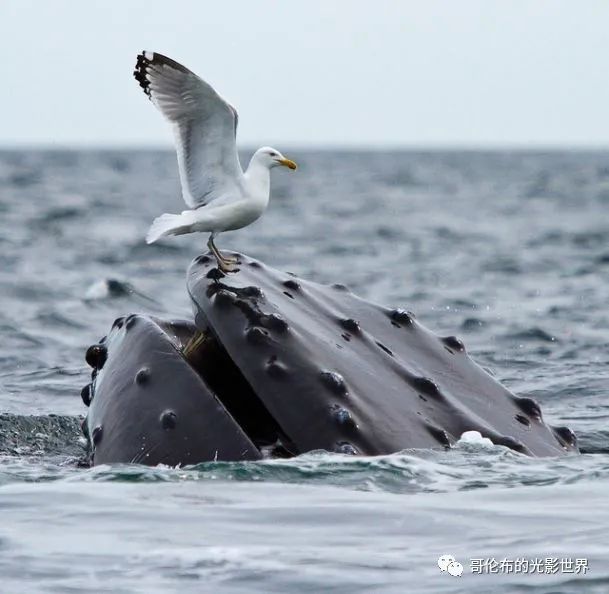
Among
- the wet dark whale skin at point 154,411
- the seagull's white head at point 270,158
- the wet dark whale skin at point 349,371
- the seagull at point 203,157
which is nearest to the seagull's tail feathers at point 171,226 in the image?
the seagull at point 203,157

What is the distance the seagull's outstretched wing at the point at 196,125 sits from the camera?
366 inches

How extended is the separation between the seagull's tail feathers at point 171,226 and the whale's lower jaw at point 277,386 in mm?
2204

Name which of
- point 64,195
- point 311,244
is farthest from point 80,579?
point 64,195

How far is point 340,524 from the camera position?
5.50 metres

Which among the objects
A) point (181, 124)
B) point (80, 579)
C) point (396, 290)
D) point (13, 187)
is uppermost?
point (181, 124)

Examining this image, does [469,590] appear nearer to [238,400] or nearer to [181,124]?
[238,400]

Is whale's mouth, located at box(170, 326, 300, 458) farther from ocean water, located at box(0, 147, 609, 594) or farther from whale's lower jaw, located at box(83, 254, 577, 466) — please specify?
ocean water, located at box(0, 147, 609, 594)

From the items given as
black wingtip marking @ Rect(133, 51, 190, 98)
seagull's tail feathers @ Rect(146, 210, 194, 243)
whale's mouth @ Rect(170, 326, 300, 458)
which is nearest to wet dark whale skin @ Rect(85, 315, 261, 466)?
whale's mouth @ Rect(170, 326, 300, 458)

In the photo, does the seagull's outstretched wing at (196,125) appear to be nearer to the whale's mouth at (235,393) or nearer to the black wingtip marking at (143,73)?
the black wingtip marking at (143,73)

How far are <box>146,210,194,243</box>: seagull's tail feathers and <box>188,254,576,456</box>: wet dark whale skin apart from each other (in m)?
2.10

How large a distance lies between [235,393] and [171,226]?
338 centimetres

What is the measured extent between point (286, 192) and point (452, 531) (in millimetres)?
55351

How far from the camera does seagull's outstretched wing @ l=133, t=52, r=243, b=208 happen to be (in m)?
9.30

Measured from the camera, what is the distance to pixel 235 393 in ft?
20.2
